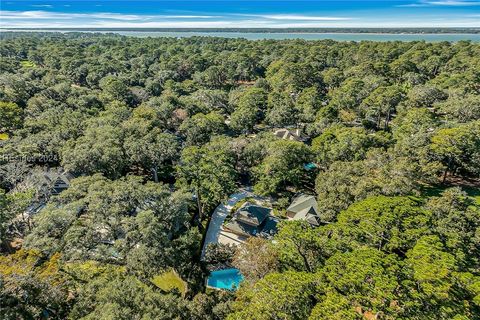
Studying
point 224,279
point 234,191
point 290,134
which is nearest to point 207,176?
point 234,191

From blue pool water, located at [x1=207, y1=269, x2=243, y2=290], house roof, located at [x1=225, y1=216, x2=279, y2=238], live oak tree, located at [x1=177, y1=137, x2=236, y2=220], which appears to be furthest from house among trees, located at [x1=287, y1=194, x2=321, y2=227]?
blue pool water, located at [x1=207, y1=269, x2=243, y2=290]

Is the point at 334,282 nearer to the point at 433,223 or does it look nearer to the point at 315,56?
the point at 433,223

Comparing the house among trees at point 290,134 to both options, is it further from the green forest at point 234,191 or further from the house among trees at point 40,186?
the house among trees at point 40,186

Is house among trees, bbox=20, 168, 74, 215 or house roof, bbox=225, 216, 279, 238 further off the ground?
house among trees, bbox=20, 168, 74, 215

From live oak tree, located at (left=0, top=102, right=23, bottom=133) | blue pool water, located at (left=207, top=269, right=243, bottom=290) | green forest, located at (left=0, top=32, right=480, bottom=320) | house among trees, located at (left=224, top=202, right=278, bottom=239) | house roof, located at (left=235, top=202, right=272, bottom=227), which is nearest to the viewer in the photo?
green forest, located at (left=0, top=32, right=480, bottom=320)

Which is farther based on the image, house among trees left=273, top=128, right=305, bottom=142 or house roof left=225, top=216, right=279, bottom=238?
house among trees left=273, top=128, right=305, bottom=142

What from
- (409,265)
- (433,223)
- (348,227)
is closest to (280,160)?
(348,227)

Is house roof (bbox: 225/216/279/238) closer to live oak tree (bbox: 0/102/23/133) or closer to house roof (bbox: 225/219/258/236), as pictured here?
house roof (bbox: 225/219/258/236)
